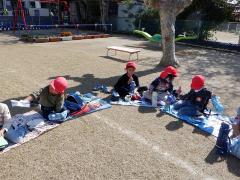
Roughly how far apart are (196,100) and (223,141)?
1507mm

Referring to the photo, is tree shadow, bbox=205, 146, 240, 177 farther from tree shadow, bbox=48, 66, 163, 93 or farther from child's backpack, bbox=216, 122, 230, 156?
tree shadow, bbox=48, 66, 163, 93

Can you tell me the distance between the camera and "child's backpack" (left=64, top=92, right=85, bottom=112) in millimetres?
5894

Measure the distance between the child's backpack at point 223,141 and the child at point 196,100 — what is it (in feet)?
4.34

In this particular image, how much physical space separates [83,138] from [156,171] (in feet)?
4.85

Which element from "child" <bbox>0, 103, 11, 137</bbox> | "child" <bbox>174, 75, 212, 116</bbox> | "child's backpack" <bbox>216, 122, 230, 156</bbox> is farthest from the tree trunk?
"child" <bbox>0, 103, 11, 137</bbox>

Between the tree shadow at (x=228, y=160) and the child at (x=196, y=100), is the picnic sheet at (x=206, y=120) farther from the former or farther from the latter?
the tree shadow at (x=228, y=160)

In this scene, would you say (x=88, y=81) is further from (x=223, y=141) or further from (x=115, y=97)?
(x=223, y=141)

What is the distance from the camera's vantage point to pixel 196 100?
596cm

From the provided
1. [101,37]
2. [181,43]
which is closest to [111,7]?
[101,37]

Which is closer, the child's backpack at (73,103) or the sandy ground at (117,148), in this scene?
the sandy ground at (117,148)

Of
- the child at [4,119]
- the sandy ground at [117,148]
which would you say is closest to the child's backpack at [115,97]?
the sandy ground at [117,148]

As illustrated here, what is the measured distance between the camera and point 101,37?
66.2 ft

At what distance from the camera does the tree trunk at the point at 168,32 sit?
A: 32.6 ft

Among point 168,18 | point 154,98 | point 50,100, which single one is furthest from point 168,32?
point 50,100
